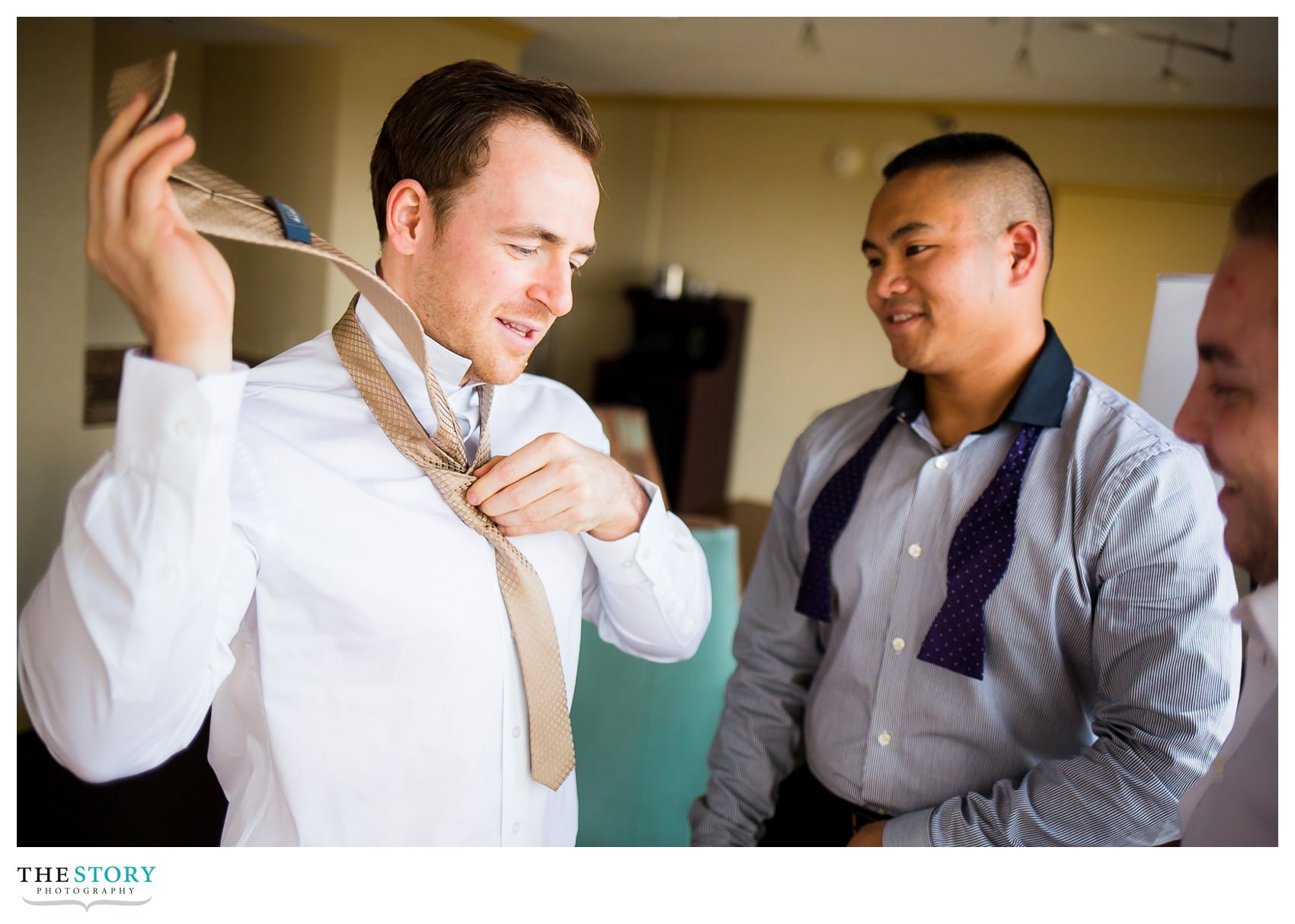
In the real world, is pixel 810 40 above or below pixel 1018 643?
above

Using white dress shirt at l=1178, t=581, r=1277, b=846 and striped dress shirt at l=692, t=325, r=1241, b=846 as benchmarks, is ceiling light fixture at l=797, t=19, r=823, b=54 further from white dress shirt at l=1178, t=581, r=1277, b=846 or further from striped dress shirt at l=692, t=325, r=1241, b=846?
white dress shirt at l=1178, t=581, r=1277, b=846

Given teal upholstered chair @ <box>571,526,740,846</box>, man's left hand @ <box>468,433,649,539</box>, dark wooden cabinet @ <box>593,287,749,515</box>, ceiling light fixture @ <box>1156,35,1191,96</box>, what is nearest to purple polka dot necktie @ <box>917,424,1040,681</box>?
man's left hand @ <box>468,433,649,539</box>

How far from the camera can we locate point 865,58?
1.29 meters

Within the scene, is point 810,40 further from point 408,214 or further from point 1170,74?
point 1170,74

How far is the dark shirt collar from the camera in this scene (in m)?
0.97

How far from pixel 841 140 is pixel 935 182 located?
73cm

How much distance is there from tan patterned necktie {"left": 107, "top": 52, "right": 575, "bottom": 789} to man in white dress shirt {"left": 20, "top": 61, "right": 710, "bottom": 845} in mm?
15

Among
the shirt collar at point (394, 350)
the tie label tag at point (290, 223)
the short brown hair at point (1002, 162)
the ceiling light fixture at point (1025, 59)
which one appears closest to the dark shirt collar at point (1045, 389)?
the short brown hair at point (1002, 162)

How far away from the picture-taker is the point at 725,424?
5227mm

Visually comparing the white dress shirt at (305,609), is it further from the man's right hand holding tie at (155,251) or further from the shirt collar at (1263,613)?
the shirt collar at (1263,613)

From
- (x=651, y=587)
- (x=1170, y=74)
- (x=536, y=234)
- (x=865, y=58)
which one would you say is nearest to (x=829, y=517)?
(x=651, y=587)

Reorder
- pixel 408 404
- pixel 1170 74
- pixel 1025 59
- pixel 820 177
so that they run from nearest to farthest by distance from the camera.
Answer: pixel 408 404 → pixel 1025 59 → pixel 1170 74 → pixel 820 177

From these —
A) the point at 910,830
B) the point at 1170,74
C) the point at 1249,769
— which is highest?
the point at 1170,74

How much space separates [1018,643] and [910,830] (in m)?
0.25
